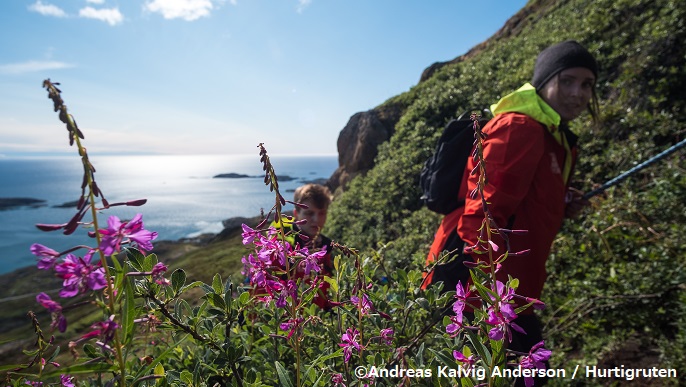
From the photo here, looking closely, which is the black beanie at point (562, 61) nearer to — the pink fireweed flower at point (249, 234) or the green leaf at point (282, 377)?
the pink fireweed flower at point (249, 234)

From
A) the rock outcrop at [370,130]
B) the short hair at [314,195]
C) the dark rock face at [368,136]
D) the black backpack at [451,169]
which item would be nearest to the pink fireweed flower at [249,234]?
the black backpack at [451,169]

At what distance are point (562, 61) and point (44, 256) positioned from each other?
329 cm

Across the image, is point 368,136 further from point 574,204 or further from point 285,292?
point 285,292

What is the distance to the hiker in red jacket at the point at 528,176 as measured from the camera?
2.14m

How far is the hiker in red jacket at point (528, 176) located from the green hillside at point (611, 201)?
0.42 m

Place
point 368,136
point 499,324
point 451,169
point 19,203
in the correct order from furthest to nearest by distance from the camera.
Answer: point 19,203
point 368,136
point 451,169
point 499,324

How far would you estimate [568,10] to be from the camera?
10.6 meters

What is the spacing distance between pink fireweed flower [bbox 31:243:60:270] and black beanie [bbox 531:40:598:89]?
3209 mm

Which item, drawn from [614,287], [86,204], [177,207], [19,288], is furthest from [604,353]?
[177,207]

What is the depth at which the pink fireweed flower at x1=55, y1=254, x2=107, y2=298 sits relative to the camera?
69cm

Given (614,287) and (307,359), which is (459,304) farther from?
(614,287)

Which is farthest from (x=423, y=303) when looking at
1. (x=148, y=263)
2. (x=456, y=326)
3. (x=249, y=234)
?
(x=148, y=263)

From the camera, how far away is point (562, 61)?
2.69m

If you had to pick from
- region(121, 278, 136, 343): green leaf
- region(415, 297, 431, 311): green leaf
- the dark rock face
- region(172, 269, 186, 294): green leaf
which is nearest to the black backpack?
region(415, 297, 431, 311): green leaf
